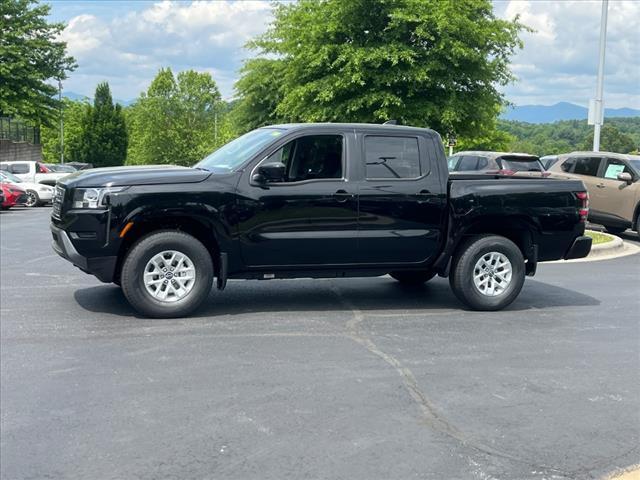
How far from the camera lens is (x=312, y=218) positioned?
7.95 meters

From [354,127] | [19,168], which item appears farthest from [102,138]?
[354,127]

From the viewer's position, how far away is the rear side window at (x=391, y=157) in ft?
27.0

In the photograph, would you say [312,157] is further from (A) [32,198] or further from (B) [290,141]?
(A) [32,198]

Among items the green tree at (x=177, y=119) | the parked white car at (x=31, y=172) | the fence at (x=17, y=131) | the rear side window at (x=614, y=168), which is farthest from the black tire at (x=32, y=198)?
the green tree at (x=177, y=119)

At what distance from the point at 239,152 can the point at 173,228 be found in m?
1.10

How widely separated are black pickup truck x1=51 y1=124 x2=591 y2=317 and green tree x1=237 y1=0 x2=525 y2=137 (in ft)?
58.1

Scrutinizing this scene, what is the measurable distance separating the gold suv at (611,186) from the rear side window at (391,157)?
32.4ft

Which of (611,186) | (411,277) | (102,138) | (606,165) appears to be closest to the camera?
(411,277)

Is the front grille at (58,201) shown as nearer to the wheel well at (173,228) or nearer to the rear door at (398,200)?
the wheel well at (173,228)

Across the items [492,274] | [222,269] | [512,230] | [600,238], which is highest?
[512,230]

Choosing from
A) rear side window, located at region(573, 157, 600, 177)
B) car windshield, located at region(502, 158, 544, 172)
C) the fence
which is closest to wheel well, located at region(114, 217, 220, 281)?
car windshield, located at region(502, 158, 544, 172)

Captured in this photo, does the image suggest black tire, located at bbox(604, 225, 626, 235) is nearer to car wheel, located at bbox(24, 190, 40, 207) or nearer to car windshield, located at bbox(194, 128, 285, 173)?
car windshield, located at bbox(194, 128, 285, 173)

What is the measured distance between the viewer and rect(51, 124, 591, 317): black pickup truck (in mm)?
7520

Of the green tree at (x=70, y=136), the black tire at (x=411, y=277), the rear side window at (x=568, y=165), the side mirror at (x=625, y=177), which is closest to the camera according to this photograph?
the black tire at (x=411, y=277)
